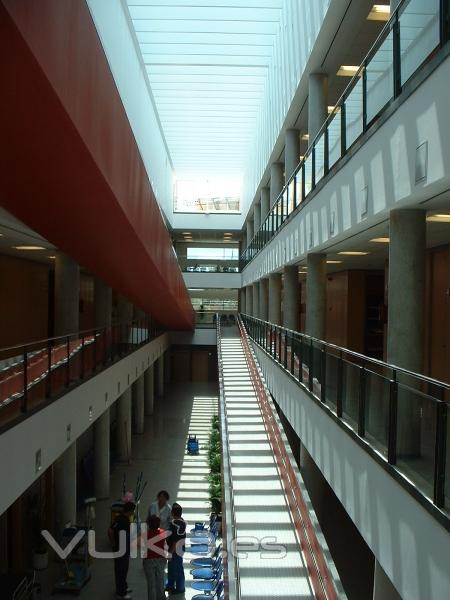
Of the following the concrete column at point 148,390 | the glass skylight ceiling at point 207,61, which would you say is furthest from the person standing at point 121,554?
the concrete column at point 148,390

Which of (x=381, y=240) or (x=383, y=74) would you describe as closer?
(x=383, y=74)

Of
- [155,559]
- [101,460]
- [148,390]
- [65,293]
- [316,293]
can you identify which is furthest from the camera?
[148,390]

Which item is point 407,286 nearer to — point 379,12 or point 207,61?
point 379,12

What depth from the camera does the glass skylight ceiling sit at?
52.4ft

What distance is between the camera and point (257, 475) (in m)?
9.20

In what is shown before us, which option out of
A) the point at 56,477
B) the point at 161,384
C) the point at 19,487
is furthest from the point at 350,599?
the point at 161,384

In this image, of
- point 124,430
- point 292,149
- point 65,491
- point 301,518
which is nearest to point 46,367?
point 301,518

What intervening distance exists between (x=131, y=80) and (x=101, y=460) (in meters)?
10.5

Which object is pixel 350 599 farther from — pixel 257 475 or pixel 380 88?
A: pixel 380 88

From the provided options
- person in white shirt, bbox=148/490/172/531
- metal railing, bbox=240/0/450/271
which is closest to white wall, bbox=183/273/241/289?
person in white shirt, bbox=148/490/172/531

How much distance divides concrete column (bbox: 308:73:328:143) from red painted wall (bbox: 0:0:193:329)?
3.52m

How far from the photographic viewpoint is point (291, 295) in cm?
1441

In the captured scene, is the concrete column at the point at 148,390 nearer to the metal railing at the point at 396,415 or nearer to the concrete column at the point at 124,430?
the concrete column at the point at 124,430

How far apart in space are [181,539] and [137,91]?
14.0m
